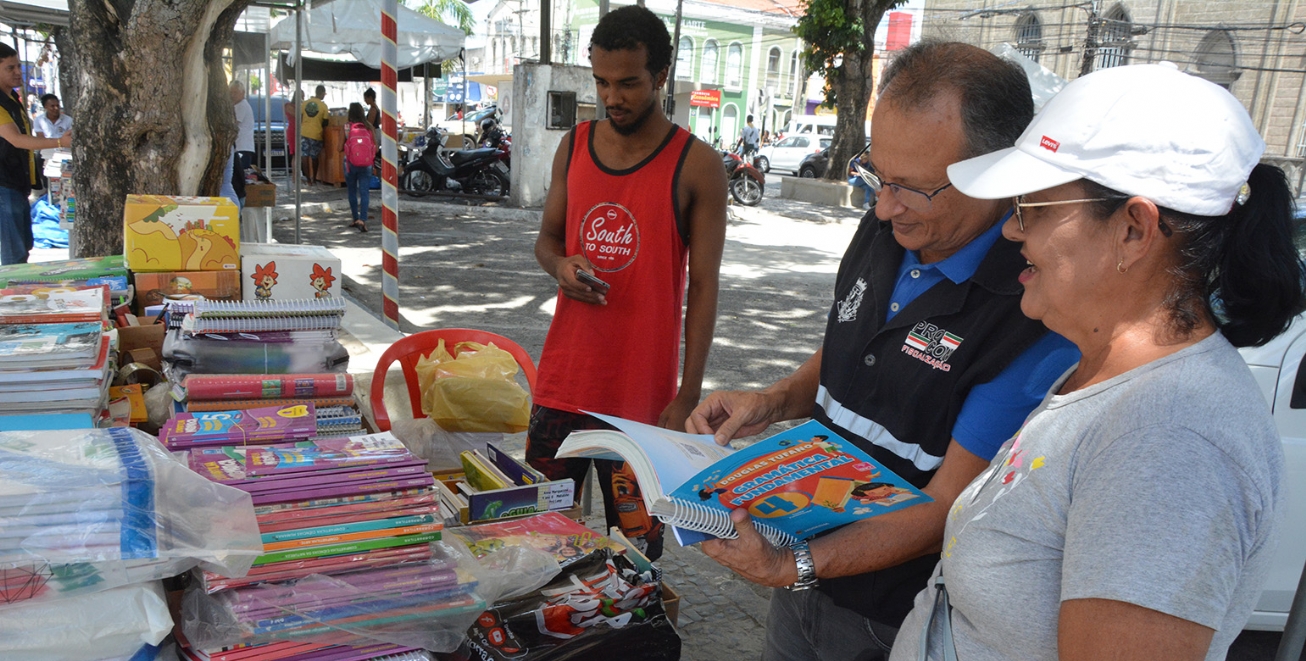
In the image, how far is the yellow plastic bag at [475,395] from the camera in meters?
3.10

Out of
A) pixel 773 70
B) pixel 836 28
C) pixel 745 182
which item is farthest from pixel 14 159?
pixel 773 70

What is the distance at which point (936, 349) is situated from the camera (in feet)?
4.94

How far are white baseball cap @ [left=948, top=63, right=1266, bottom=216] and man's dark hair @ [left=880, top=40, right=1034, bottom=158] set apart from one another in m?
0.35

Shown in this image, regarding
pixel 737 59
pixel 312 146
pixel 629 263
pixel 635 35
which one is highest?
pixel 737 59

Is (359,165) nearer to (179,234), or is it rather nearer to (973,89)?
(179,234)

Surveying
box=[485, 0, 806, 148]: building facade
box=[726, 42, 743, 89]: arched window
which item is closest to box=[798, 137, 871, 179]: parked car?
box=[485, 0, 806, 148]: building facade

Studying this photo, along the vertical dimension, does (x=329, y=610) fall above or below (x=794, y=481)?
below

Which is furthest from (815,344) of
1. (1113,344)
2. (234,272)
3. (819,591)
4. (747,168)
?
(747,168)

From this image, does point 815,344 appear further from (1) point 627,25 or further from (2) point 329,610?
(2) point 329,610

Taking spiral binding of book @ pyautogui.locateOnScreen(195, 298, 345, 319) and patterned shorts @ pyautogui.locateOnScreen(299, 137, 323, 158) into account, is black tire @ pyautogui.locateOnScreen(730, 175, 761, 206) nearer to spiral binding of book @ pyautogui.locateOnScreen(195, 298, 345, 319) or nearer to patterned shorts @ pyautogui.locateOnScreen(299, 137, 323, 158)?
patterned shorts @ pyautogui.locateOnScreen(299, 137, 323, 158)

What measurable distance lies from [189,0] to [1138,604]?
3688 millimetres

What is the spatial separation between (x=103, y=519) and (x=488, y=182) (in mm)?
14589

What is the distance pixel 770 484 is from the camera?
1381 millimetres

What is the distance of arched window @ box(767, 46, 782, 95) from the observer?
50.9 meters
